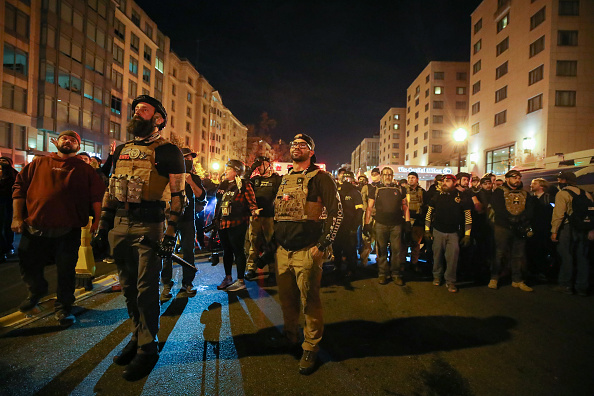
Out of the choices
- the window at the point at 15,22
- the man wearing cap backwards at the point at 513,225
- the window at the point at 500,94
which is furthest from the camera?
the window at the point at 500,94

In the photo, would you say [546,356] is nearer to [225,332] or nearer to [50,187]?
[225,332]

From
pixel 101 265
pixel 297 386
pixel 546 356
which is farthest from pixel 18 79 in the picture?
pixel 546 356

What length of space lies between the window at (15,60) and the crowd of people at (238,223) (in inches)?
835

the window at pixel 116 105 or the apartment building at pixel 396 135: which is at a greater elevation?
the apartment building at pixel 396 135

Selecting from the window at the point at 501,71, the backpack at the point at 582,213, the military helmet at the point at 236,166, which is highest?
the window at the point at 501,71

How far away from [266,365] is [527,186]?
35.4 feet

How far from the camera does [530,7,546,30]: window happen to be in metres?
26.6

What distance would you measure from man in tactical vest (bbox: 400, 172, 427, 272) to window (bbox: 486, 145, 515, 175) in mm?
27143

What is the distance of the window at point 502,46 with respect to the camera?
31500 mm

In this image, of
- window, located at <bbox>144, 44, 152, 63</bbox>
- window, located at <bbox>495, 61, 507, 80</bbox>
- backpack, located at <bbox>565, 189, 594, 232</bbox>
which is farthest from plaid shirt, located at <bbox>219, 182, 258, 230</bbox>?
window, located at <bbox>144, 44, 152, 63</bbox>

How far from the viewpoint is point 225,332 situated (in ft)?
11.9

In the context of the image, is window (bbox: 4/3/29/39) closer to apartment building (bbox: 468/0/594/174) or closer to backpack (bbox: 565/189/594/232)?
backpack (bbox: 565/189/594/232)

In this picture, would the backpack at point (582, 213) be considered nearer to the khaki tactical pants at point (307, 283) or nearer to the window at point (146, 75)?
the khaki tactical pants at point (307, 283)

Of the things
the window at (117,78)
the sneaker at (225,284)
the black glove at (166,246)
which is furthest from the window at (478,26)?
the black glove at (166,246)
